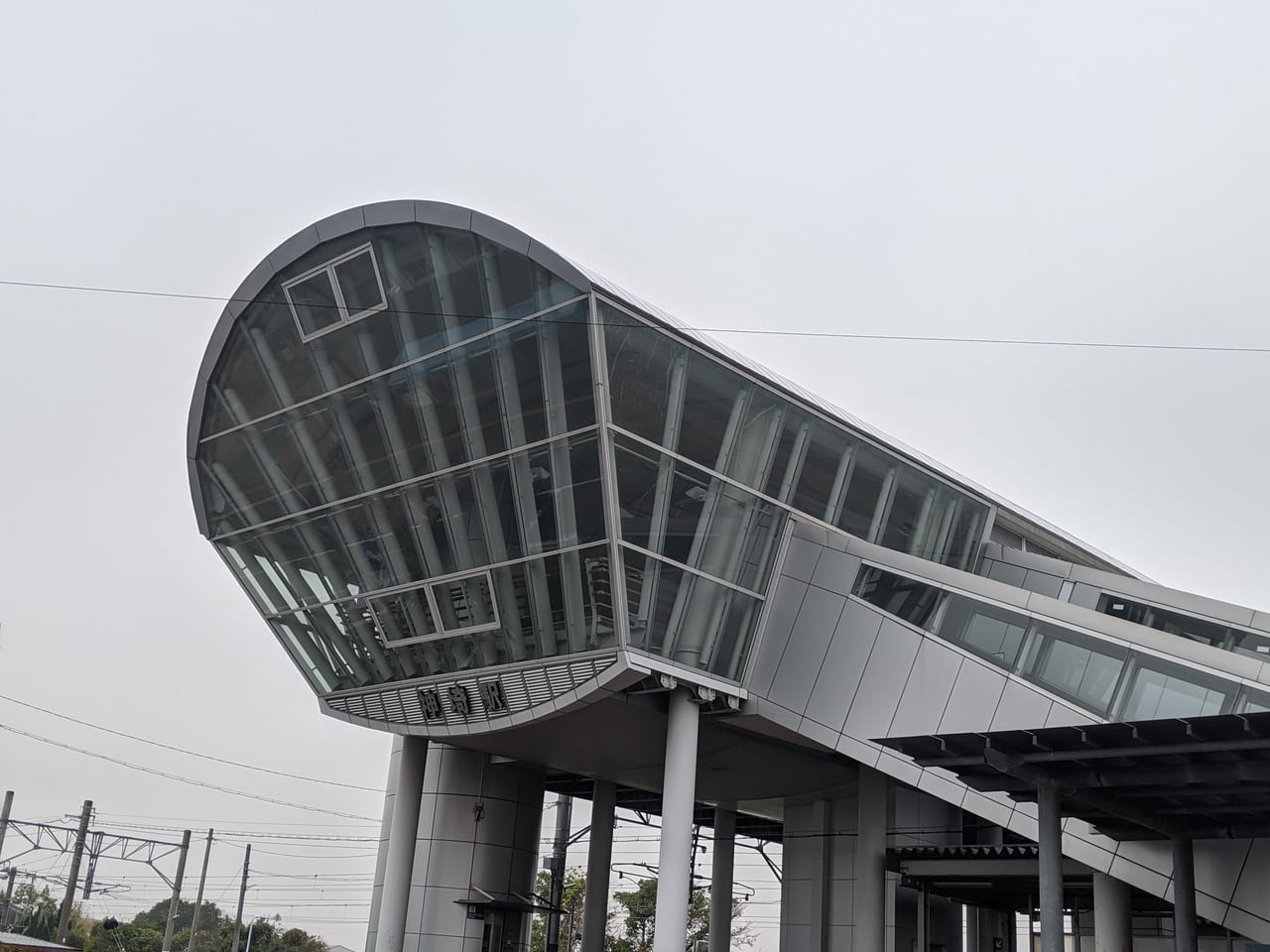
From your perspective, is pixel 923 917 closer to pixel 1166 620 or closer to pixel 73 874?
pixel 1166 620

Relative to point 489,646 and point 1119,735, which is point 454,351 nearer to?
point 489,646

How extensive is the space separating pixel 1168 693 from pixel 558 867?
26.6 metres

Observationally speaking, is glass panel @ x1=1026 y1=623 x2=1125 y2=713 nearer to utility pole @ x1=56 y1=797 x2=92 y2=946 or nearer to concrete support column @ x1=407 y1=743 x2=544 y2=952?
concrete support column @ x1=407 y1=743 x2=544 y2=952

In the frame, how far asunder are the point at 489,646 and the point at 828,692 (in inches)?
283

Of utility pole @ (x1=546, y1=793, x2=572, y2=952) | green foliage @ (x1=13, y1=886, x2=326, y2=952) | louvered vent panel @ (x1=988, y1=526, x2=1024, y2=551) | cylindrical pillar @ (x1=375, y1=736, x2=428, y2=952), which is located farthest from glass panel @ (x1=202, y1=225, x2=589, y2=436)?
green foliage @ (x1=13, y1=886, x2=326, y2=952)

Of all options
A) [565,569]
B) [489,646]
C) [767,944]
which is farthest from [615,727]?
[767,944]

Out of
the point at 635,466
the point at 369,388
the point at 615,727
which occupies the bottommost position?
the point at 615,727

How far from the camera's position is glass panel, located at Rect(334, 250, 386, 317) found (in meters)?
23.3

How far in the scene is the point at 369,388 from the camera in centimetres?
2423

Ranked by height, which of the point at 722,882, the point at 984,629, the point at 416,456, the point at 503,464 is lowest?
the point at 722,882

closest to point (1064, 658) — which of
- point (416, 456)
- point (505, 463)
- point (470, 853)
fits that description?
point (505, 463)

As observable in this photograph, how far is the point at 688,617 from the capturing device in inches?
924

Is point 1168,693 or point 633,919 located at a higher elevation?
point 1168,693

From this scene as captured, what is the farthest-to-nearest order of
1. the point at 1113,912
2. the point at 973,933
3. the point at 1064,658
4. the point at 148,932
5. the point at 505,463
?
1. the point at 148,932
2. the point at 973,933
3. the point at 505,463
4. the point at 1113,912
5. the point at 1064,658
